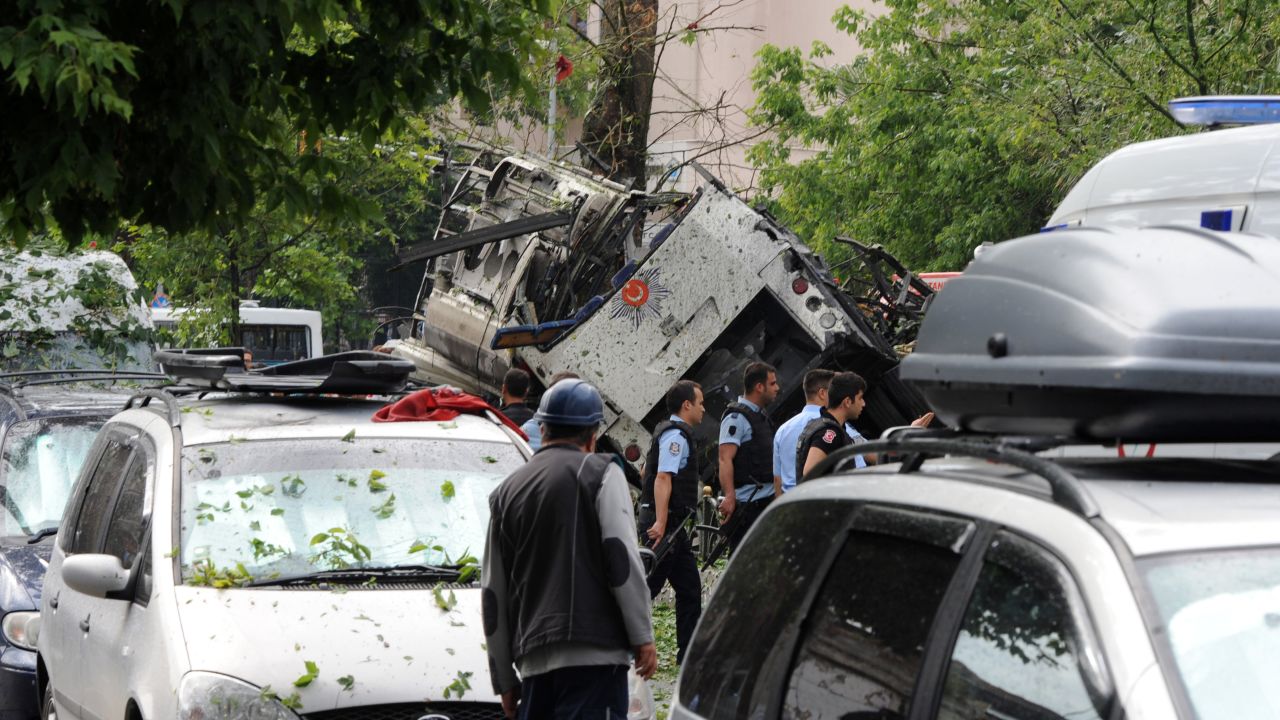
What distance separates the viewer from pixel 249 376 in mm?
6676

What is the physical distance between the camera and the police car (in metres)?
2.33

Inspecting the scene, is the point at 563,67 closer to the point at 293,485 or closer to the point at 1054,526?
the point at 293,485

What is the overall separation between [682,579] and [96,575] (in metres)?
3.97

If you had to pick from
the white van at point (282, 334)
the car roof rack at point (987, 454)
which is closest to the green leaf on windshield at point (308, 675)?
the car roof rack at point (987, 454)

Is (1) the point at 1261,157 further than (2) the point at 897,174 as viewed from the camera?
No

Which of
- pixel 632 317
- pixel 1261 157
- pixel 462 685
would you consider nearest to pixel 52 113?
pixel 462 685

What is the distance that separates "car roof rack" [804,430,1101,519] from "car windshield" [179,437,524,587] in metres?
2.55

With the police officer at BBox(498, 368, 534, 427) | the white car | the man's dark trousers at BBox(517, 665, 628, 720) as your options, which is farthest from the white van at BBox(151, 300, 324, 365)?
the man's dark trousers at BBox(517, 665, 628, 720)

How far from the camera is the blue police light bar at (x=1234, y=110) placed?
623 centimetres

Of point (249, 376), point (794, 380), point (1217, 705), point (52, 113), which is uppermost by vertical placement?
point (52, 113)

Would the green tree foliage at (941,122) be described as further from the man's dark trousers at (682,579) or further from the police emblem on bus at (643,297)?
the man's dark trousers at (682,579)

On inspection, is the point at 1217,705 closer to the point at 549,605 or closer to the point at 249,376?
the point at 549,605

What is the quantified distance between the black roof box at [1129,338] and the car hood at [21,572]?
19.7 ft

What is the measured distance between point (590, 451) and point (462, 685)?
0.86 metres
